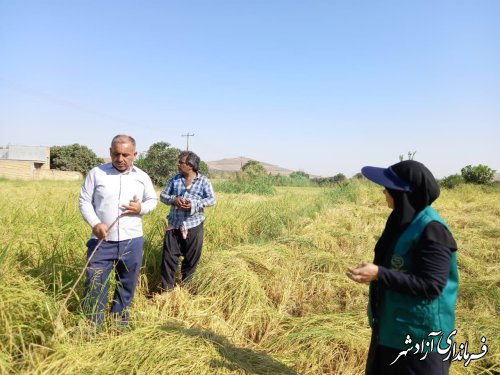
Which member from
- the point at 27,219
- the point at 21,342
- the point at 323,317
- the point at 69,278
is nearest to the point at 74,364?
the point at 21,342

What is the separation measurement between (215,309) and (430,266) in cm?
192

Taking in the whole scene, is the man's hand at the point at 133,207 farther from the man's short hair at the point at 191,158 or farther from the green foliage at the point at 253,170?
the green foliage at the point at 253,170

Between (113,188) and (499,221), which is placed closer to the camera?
(113,188)

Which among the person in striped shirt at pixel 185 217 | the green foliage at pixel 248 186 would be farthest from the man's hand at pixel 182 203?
the green foliage at pixel 248 186

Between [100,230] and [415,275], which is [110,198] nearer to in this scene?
[100,230]

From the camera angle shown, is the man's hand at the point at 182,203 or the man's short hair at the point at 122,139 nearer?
the man's short hair at the point at 122,139

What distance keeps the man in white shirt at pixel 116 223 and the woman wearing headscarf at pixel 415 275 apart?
1.65 metres

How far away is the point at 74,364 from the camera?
5.41 feet

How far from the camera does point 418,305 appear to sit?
52.5 inches

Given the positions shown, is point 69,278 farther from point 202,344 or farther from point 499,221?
point 499,221

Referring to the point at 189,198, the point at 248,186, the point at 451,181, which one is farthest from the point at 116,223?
the point at 451,181

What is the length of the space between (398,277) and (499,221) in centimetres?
808

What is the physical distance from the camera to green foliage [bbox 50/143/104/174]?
102 ft

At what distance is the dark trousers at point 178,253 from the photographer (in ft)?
10.3
